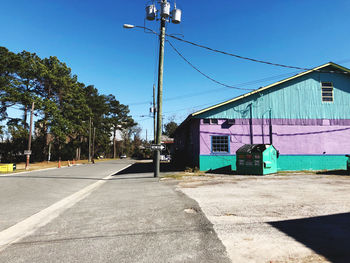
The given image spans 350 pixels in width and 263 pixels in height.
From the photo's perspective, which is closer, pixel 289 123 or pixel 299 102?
pixel 289 123

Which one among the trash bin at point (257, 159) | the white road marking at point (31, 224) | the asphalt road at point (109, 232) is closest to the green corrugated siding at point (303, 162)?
the trash bin at point (257, 159)

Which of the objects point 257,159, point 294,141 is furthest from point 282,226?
point 294,141

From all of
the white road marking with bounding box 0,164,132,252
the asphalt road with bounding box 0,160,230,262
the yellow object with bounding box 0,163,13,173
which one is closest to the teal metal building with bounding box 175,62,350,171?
the asphalt road with bounding box 0,160,230,262

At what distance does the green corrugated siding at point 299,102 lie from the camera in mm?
16984

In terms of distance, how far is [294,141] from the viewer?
55.2 feet

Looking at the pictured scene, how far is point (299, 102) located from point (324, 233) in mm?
15505

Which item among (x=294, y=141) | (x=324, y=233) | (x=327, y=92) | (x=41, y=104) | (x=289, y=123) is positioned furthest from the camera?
(x=41, y=104)

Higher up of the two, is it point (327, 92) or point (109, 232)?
point (327, 92)

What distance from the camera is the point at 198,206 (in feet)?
19.7

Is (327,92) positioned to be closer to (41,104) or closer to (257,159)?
(257,159)

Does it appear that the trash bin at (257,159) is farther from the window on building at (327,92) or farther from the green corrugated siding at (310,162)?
the window on building at (327,92)

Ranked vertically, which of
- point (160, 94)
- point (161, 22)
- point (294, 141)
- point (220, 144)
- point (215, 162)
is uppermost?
point (161, 22)

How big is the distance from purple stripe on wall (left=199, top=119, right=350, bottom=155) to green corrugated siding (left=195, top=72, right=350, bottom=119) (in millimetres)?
580

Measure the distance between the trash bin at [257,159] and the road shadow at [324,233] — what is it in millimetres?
9155
